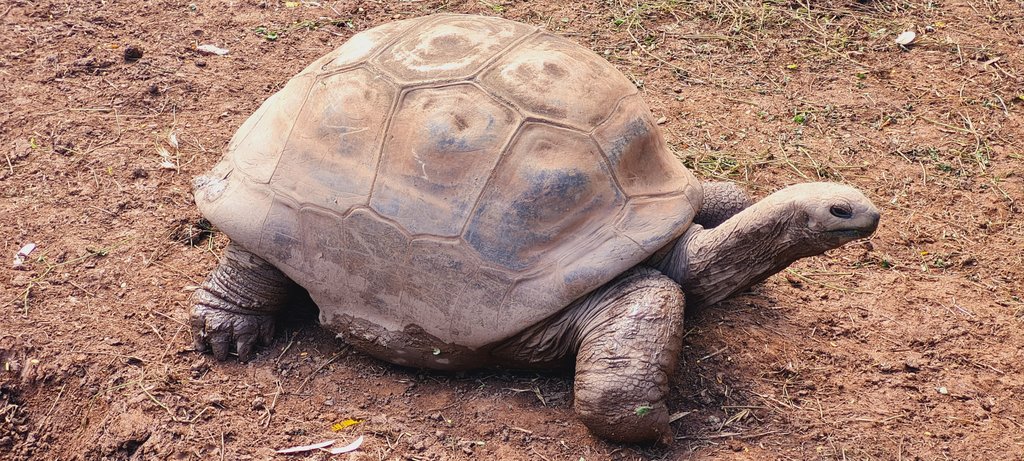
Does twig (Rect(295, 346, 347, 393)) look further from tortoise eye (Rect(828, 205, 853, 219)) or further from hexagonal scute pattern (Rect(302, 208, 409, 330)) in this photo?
tortoise eye (Rect(828, 205, 853, 219))

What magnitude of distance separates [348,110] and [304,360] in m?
1.19

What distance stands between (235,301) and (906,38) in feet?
17.6

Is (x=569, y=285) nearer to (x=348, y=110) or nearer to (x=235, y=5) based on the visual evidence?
(x=348, y=110)

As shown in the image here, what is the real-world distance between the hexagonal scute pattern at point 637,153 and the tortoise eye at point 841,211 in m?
0.65

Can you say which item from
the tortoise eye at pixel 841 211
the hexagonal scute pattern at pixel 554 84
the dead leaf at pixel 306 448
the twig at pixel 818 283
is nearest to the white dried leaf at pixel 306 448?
the dead leaf at pixel 306 448

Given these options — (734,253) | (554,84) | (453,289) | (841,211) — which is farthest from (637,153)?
(453,289)

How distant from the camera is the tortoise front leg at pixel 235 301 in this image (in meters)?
3.95

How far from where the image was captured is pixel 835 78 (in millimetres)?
6273

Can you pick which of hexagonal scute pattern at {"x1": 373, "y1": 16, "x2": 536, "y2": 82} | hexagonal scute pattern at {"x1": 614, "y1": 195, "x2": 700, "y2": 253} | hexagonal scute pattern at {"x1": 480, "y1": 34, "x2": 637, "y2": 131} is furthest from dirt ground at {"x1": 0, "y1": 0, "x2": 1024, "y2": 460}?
hexagonal scute pattern at {"x1": 373, "y1": 16, "x2": 536, "y2": 82}

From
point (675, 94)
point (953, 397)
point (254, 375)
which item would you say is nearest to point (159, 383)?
point (254, 375)

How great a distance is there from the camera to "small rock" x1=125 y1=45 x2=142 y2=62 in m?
6.04

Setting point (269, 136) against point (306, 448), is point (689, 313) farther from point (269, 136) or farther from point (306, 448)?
point (269, 136)

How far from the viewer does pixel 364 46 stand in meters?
3.95

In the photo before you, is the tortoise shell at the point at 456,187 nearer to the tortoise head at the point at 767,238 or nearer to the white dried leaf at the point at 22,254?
the tortoise head at the point at 767,238
